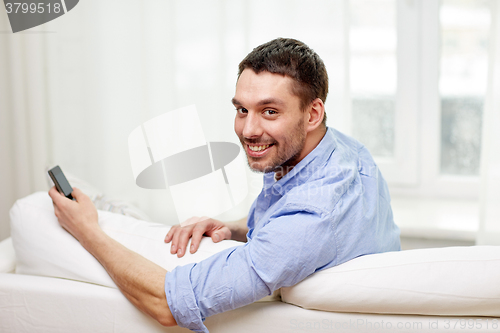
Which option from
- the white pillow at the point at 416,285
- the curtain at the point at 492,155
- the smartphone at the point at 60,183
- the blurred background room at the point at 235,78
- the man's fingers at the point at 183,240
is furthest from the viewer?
the blurred background room at the point at 235,78

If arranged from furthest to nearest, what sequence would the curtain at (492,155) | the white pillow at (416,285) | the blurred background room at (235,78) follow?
the blurred background room at (235,78)
the curtain at (492,155)
the white pillow at (416,285)

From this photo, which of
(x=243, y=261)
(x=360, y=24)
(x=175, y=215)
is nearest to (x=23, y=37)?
(x=175, y=215)

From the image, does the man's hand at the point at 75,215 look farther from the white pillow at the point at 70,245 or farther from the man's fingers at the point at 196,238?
the man's fingers at the point at 196,238

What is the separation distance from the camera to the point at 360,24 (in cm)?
206

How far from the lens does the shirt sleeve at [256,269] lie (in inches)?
34.9

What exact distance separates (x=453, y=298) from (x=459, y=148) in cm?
144

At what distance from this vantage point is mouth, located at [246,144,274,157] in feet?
3.69

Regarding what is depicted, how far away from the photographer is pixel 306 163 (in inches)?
43.1

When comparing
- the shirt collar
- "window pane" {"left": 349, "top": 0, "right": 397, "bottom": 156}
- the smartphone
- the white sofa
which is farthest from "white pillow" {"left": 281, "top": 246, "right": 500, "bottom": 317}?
"window pane" {"left": 349, "top": 0, "right": 397, "bottom": 156}

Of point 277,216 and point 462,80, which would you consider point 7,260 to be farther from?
point 462,80

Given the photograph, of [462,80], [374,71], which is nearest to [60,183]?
[374,71]

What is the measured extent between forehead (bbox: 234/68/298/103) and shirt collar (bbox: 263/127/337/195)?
14 centimetres

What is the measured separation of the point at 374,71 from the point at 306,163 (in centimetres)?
118

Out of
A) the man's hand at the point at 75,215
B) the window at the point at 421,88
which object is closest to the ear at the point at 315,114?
the man's hand at the point at 75,215
